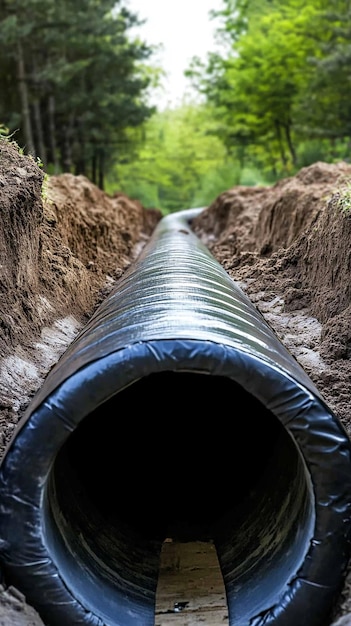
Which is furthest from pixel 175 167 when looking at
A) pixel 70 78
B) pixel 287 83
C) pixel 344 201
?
pixel 344 201

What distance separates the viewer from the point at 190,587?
153 inches

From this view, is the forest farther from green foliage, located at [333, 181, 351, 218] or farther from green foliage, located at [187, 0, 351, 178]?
green foliage, located at [333, 181, 351, 218]

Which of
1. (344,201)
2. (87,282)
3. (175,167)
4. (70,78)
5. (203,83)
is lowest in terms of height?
(175,167)

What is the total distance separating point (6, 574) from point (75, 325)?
3.01m

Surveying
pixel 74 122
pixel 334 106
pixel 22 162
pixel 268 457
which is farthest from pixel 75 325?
pixel 74 122

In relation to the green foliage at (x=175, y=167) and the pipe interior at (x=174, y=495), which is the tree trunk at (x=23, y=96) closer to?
the pipe interior at (x=174, y=495)

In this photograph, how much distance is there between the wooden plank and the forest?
12711 millimetres

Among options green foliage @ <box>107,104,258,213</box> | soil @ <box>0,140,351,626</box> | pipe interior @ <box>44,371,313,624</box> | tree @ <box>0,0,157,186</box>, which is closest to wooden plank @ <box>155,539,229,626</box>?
pipe interior @ <box>44,371,313,624</box>

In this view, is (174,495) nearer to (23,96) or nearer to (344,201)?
(344,201)

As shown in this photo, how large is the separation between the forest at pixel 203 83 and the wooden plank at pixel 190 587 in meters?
12.7

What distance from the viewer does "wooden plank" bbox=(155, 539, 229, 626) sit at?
11.7 feet

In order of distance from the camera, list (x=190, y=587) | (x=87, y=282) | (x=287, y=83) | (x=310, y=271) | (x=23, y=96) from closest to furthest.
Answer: (x=190, y=587), (x=310, y=271), (x=87, y=282), (x=23, y=96), (x=287, y=83)

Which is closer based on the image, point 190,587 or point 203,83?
point 190,587

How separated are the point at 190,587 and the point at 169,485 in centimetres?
127
